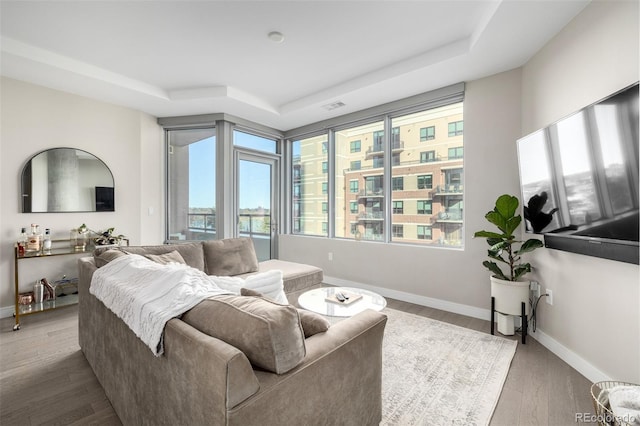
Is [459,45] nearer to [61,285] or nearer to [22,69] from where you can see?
[22,69]

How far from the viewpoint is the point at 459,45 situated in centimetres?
265

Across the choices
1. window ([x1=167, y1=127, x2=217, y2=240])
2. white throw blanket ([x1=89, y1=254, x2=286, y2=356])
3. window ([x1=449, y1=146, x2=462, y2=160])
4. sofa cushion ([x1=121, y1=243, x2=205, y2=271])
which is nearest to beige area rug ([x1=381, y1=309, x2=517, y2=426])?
white throw blanket ([x1=89, y1=254, x2=286, y2=356])

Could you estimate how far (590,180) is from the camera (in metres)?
1.81

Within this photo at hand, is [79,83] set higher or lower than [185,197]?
higher

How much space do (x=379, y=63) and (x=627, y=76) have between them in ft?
6.51

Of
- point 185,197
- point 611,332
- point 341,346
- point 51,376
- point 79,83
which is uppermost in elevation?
point 79,83

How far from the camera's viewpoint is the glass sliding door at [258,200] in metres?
4.70

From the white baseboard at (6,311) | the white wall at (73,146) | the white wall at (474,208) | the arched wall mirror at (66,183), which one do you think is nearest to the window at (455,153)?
the white wall at (474,208)

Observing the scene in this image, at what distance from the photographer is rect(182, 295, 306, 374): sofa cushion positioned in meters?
0.95

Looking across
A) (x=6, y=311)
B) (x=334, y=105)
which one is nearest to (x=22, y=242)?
(x=6, y=311)

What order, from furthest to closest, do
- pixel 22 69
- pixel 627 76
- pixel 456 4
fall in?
1. pixel 22 69
2. pixel 456 4
3. pixel 627 76

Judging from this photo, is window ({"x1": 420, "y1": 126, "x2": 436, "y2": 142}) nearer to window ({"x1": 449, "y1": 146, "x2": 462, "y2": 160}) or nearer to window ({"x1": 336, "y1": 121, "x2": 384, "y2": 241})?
window ({"x1": 449, "y1": 146, "x2": 462, "y2": 160})

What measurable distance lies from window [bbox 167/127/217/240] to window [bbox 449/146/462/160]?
3.37 m

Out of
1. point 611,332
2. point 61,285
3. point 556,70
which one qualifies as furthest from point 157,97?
point 611,332
